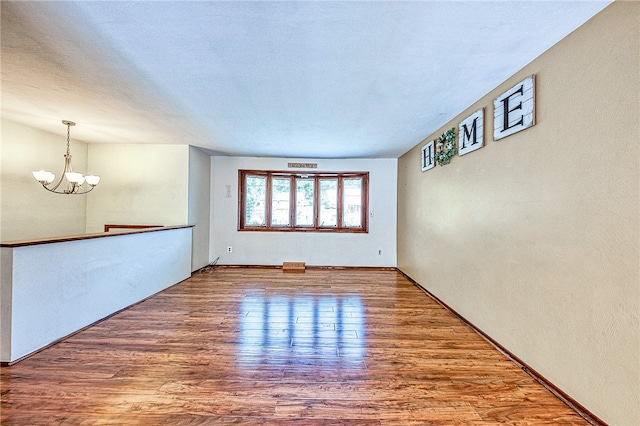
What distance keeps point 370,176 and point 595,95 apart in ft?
14.7

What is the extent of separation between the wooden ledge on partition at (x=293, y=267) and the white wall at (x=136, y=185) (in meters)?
2.23

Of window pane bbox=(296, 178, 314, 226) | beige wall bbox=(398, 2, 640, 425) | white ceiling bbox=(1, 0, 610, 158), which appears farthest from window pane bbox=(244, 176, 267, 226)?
beige wall bbox=(398, 2, 640, 425)

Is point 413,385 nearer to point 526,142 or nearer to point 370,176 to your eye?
point 526,142

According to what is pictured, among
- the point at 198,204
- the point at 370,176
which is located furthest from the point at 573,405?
the point at 198,204

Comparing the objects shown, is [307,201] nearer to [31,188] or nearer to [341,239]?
[341,239]

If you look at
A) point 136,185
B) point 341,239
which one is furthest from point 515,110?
point 136,185

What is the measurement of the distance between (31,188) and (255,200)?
11.2 ft

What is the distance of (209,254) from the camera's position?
5.96 m

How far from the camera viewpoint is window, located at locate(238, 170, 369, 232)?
6125 millimetres

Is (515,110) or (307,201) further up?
(515,110)

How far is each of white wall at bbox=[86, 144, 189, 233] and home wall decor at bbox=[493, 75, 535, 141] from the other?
4.52 metres

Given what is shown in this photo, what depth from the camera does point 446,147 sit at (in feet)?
11.7

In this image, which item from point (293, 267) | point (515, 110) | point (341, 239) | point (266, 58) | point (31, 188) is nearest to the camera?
point (266, 58)

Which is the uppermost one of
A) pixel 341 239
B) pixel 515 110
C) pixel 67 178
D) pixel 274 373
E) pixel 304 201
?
pixel 515 110
